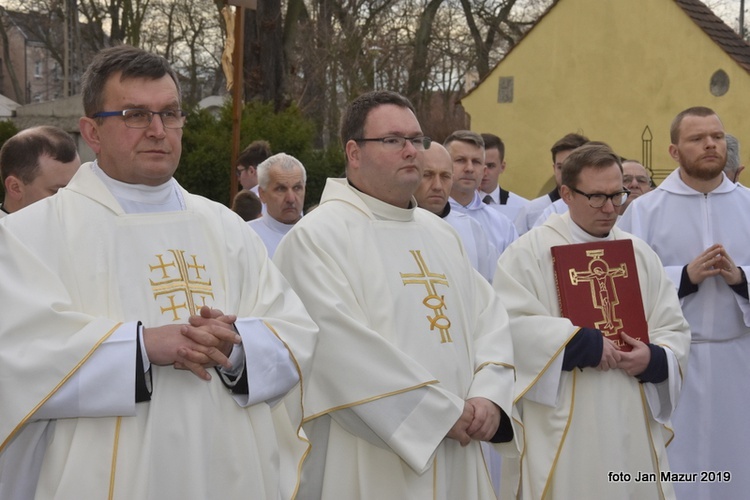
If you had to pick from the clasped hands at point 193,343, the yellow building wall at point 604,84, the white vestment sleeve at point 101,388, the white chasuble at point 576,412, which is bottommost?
the white chasuble at point 576,412

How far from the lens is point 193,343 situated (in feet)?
10.7

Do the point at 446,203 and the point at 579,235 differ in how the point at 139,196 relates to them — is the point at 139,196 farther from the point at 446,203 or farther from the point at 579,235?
the point at 446,203

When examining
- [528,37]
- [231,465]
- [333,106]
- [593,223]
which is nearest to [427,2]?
[528,37]

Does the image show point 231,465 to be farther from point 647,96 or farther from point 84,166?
point 647,96

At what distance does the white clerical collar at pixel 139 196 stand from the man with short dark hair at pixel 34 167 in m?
1.09

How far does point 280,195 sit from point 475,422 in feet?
10.9

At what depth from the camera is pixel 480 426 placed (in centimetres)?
406

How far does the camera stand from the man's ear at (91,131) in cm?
359

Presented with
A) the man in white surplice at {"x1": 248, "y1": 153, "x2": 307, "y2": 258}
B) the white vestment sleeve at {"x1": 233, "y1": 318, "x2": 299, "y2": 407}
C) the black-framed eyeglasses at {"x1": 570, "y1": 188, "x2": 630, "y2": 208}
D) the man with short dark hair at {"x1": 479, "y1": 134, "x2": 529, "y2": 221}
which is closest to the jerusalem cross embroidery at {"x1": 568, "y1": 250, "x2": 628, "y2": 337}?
the black-framed eyeglasses at {"x1": 570, "y1": 188, "x2": 630, "y2": 208}

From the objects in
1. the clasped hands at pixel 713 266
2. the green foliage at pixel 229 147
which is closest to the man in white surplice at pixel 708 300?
the clasped hands at pixel 713 266

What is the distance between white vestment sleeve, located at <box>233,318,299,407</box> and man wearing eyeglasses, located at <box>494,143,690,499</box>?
1.70 meters

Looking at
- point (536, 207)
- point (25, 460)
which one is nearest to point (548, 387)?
point (25, 460)

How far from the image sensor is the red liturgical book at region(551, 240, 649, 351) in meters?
4.98

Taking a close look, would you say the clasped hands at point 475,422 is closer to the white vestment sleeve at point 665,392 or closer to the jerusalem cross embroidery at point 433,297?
the jerusalem cross embroidery at point 433,297
